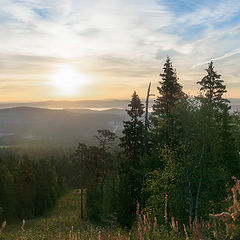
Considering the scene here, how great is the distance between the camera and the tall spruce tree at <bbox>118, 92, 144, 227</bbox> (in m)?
26.5

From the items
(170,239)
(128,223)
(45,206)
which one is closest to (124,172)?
(128,223)

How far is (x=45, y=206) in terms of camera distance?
59938 mm

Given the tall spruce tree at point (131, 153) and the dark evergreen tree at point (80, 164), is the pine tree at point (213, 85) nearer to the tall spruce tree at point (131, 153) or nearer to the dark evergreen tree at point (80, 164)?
the tall spruce tree at point (131, 153)

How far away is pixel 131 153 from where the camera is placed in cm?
2694

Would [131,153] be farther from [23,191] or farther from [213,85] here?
[23,191]

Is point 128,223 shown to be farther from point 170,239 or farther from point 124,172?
point 170,239

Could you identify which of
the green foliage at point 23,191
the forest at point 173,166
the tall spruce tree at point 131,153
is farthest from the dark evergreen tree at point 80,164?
the tall spruce tree at point 131,153

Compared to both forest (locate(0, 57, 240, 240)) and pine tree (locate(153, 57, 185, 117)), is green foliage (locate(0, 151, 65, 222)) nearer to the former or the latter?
forest (locate(0, 57, 240, 240))

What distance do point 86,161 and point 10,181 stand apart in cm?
1836

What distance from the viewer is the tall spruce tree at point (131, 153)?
26.5 m

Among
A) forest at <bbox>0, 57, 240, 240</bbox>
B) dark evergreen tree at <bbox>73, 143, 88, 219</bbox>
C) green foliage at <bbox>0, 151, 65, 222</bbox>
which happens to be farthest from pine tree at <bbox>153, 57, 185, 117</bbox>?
green foliage at <bbox>0, 151, 65, 222</bbox>

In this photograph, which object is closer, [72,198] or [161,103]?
[161,103]

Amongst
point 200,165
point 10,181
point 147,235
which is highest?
point 147,235

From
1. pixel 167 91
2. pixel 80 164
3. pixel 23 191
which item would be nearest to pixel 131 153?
pixel 167 91
